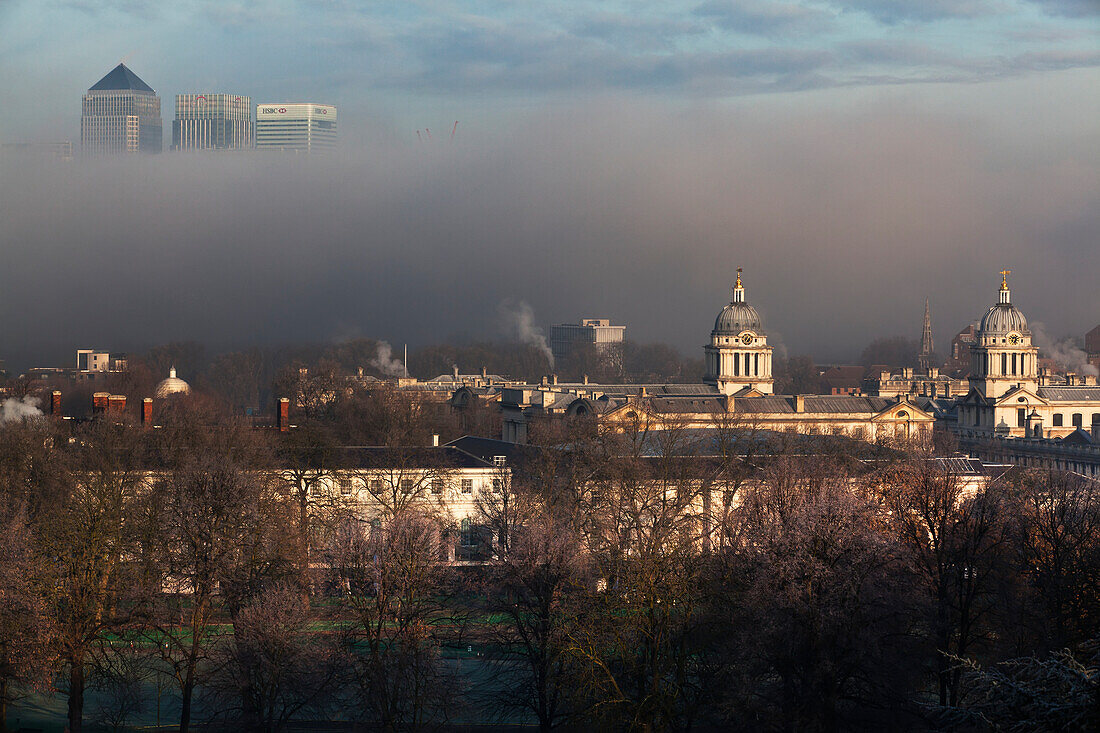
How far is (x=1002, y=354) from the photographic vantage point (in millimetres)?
140000

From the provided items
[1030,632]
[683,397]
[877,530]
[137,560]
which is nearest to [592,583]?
[877,530]

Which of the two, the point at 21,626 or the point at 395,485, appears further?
the point at 395,485

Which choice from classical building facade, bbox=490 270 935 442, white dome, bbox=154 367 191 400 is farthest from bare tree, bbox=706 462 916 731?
white dome, bbox=154 367 191 400

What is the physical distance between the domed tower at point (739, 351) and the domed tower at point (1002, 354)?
68.7ft

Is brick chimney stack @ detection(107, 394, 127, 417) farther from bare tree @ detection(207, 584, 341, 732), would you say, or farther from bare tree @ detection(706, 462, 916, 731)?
bare tree @ detection(706, 462, 916, 731)

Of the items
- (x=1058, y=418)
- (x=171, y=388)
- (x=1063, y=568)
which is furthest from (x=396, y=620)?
(x=1058, y=418)

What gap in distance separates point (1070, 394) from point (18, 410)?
8599 centimetres

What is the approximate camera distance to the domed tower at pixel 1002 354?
456 feet

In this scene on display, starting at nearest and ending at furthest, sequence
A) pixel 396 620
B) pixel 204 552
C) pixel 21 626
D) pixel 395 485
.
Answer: pixel 21 626 → pixel 396 620 → pixel 204 552 → pixel 395 485

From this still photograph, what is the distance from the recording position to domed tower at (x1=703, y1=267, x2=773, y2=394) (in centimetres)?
15338

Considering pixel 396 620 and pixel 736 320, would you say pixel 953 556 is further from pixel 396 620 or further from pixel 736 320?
pixel 736 320

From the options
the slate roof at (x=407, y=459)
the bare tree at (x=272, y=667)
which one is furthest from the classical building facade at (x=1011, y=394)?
the bare tree at (x=272, y=667)

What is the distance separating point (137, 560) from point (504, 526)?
11.7 meters

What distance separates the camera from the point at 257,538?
46.9m
